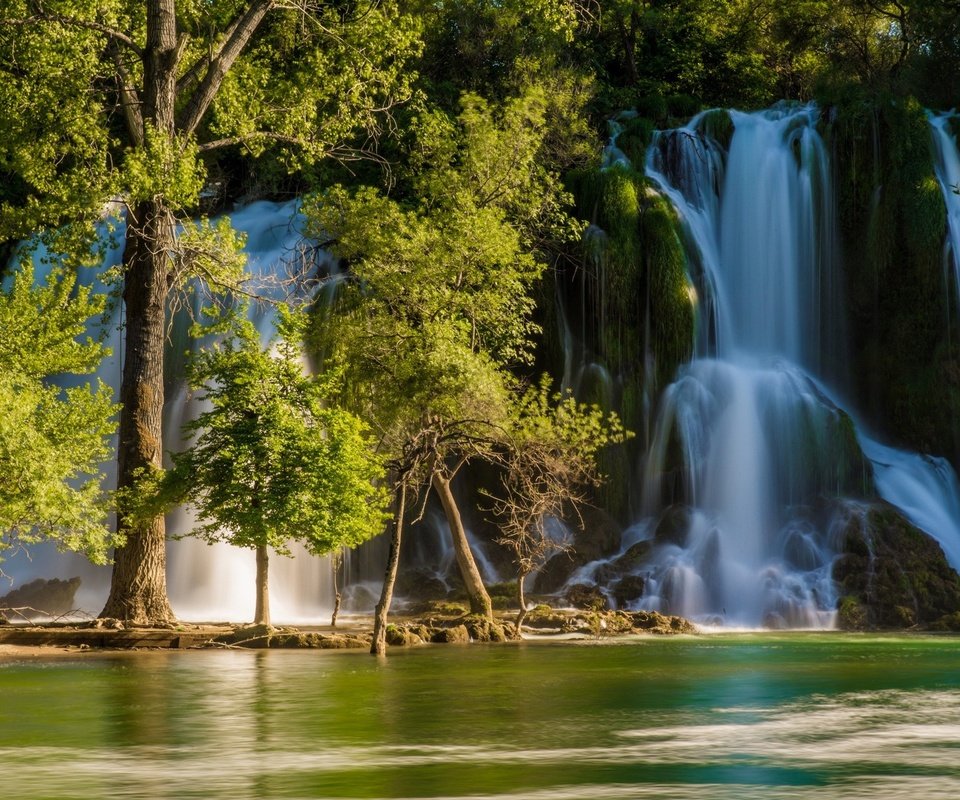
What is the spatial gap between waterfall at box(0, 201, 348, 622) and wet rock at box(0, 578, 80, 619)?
241mm

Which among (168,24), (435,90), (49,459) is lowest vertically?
(49,459)

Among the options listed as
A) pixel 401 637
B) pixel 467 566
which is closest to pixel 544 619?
pixel 467 566

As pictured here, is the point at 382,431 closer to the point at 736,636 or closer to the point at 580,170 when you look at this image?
the point at 736,636

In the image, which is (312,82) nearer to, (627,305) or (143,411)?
(143,411)

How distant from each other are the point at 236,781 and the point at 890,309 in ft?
102

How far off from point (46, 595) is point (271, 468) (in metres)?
13.0

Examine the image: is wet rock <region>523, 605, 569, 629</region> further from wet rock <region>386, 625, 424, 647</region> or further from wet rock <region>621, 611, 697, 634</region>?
wet rock <region>386, 625, 424, 647</region>

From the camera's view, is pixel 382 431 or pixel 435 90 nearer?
pixel 382 431

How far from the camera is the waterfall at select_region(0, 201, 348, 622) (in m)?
31.6

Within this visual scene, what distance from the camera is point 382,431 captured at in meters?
27.1

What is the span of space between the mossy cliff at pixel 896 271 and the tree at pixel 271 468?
710 inches

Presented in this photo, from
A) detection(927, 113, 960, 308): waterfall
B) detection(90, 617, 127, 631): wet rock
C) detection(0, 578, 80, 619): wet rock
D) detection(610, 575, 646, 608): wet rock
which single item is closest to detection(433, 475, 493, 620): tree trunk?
detection(610, 575, 646, 608): wet rock

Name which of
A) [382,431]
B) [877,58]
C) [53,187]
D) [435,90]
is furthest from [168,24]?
[877,58]

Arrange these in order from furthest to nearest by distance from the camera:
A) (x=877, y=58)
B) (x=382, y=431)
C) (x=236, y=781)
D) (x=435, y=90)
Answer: (x=877, y=58), (x=435, y=90), (x=382, y=431), (x=236, y=781)
